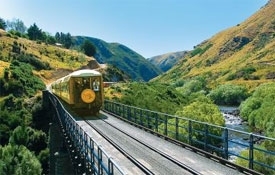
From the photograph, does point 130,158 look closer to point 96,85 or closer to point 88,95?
point 88,95

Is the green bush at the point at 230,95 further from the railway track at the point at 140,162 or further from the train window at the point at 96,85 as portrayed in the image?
the railway track at the point at 140,162

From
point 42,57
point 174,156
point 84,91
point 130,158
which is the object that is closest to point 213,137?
point 84,91

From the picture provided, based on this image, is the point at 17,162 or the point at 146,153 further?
the point at 17,162

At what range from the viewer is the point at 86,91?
108 feet

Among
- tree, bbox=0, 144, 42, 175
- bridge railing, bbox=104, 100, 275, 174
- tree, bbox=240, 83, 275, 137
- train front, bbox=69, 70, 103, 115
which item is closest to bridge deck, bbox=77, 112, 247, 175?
bridge railing, bbox=104, 100, 275, 174

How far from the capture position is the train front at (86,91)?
32.6m

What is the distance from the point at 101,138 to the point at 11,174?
97.3 feet

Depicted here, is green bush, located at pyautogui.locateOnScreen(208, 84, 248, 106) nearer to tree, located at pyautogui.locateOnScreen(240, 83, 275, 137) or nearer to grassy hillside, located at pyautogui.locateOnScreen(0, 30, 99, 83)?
tree, located at pyautogui.locateOnScreen(240, 83, 275, 137)

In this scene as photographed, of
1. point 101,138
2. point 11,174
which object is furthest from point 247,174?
point 11,174

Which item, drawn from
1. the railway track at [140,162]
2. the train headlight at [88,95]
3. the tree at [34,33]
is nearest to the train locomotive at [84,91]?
the train headlight at [88,95]

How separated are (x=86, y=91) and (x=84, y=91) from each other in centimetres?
16

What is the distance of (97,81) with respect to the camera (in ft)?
109

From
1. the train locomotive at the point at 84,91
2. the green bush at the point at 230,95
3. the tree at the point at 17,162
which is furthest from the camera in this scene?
the green bush at the point at 230,95

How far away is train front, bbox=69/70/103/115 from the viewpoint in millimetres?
32562
